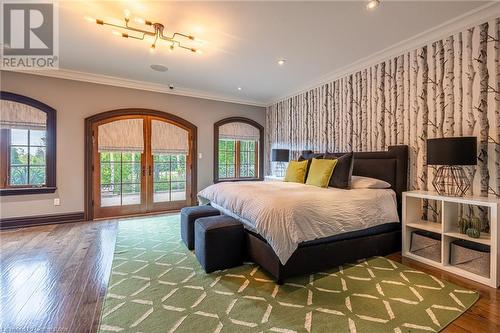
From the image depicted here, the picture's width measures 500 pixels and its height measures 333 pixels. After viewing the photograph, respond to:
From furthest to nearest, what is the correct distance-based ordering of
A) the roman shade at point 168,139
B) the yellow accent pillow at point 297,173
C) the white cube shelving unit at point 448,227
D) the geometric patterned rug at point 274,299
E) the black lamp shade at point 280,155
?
the black lamp shade at point 280,155 → the roman shade at point 168,139 → the yellow accent pillow at point 297,173 → the white cube shelving unit at point 448,227 → the geometric patterned rug at point 274,299

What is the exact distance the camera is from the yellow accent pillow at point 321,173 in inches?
129

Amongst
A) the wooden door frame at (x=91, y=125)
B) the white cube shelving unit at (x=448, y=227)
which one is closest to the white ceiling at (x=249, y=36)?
the wooden door frame at (x=91, y=125)

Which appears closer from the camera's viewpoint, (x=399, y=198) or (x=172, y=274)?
(x=172, y=274)

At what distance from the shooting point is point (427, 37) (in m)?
3.02

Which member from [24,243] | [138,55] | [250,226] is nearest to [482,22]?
[250,226]

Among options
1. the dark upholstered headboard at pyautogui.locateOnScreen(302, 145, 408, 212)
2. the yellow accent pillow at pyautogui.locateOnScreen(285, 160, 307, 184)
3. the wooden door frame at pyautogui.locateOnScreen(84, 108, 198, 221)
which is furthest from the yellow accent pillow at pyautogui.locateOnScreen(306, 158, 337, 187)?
the wooden door frame at pyautogui.locateOnScreen(84, 108, 198, 221)

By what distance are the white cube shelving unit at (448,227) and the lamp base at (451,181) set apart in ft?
0.56

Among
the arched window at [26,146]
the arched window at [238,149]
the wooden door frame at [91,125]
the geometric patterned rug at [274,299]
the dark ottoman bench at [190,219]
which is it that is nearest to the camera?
the geometric patterned rug at [274,299]

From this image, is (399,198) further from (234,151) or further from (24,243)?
(24,243)

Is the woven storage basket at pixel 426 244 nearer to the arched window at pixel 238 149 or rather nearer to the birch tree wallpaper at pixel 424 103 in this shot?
the birch tree wallpaper at pixel 424 103

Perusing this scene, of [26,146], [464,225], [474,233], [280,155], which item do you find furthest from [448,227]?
[26,146]

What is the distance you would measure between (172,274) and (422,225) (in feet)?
9.49

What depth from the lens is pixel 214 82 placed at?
4.89 meters

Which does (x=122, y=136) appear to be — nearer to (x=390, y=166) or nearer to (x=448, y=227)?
(x=390, y=166)
